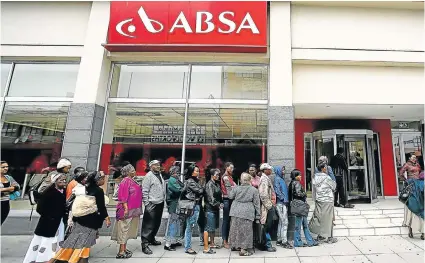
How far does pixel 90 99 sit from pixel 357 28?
833cm

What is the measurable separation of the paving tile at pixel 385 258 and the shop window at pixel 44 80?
342 inches

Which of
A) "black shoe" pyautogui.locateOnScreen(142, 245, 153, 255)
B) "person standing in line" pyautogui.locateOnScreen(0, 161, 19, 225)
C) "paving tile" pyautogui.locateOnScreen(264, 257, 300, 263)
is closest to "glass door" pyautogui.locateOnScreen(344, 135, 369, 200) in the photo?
"paving tile" pyautogui.locateOnScreen(264, 257, 300, 263)

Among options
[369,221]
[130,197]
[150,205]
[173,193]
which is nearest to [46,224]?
[130,197]

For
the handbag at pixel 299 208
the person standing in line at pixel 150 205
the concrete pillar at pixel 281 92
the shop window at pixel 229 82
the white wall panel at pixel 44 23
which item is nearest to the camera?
the person standing in line at pixel 150 205

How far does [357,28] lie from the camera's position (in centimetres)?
723

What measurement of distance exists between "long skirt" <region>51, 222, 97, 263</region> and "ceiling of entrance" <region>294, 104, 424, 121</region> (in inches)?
249

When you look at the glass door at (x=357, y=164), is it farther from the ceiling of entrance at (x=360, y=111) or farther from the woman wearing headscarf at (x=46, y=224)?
the woman wearing headscarf at (x=46, y=224)

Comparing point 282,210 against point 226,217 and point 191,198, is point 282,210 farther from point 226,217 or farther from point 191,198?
point 191,198

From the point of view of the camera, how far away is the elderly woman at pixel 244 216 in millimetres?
4691

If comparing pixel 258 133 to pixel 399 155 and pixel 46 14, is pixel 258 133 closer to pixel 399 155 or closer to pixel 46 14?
pixel 399 155

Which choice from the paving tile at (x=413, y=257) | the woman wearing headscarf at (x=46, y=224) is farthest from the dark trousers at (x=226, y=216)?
the paving tile at (x=413, y=257)

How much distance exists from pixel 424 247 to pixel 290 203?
2.91 metres

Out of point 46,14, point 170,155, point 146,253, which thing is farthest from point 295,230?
point 46,14

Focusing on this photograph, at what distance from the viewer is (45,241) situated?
3.88 m
